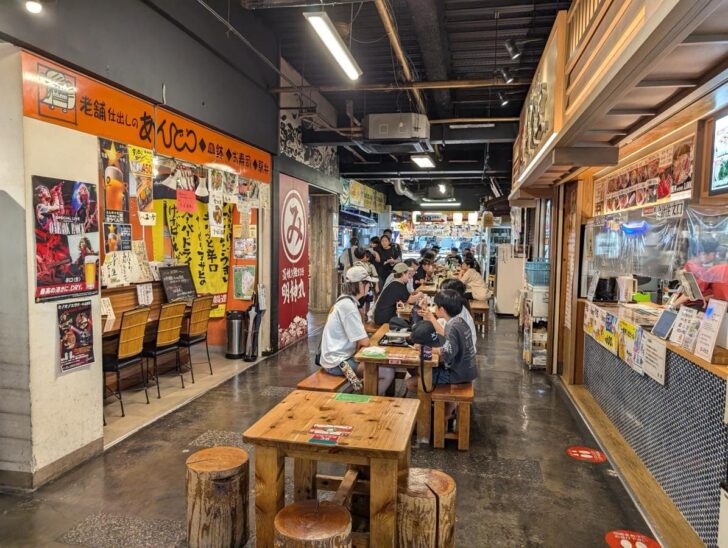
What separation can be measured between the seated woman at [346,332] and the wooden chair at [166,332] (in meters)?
2.13

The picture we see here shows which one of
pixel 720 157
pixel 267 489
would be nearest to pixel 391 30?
pixel 720 157

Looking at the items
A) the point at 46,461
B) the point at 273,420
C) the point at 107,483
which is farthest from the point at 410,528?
the point at 46,461

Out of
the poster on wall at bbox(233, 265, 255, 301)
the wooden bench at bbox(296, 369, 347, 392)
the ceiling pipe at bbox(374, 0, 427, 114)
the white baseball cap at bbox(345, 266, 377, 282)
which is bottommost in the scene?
the wooden bench at bbox(296, 369, 347, 392)

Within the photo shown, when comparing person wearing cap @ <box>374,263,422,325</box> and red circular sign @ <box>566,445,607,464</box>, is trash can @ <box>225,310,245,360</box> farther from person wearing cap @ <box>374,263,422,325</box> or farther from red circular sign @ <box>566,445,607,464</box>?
red circular sign @ <box>566,445,607,464</box>

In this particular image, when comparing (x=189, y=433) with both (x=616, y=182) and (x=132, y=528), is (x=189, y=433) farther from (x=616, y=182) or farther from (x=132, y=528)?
(x=616, y=182)

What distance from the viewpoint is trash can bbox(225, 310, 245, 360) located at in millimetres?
8055

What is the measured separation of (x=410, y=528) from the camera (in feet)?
9.37

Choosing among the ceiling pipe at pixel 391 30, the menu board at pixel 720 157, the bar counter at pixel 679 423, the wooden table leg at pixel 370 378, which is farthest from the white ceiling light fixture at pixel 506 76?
the wooden table leg at pixel 370 378

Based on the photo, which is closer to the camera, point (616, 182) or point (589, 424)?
point (589, 424)

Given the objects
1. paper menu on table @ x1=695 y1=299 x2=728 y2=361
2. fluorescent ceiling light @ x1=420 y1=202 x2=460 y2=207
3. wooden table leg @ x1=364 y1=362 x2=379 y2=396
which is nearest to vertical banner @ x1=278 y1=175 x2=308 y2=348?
wooden table leg @ x1=364 y1=362 x2=379 y2=396

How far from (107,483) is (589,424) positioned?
15.4 feet

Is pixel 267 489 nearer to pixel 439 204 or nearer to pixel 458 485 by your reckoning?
pixel 458 485

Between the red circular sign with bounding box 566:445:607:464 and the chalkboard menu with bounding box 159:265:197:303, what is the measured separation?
17.5 ft

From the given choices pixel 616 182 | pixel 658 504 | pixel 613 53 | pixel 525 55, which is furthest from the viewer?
pixel 525 55
